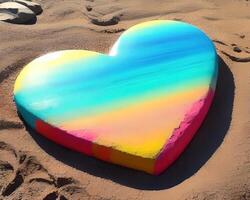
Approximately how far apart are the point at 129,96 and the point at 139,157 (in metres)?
0.35

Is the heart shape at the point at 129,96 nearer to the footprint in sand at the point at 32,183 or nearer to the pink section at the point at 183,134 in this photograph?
the pink section at the point at 183,134

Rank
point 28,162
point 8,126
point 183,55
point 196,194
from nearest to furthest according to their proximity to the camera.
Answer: point 196,194 < point 28,162 < point 8,126 < point 183,55

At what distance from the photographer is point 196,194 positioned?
5.57 feet

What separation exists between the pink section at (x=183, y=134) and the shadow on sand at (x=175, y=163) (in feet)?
0.12

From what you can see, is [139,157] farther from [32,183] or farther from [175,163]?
[32,183]

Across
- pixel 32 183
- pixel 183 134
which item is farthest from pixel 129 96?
pixel 32 183

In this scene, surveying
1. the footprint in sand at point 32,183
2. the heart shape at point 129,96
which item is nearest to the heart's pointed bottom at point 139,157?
the heart shape at point 129,96

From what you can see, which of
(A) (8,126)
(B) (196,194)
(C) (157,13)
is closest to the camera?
(B) (196,194)

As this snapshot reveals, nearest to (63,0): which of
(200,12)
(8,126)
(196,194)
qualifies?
(200,12)

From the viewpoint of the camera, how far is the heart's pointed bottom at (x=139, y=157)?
1762mm

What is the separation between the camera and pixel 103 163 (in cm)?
186

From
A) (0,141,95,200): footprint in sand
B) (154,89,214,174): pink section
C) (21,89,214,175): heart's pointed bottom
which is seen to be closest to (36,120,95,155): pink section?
(21,89,214,175): heart's pointed bottom

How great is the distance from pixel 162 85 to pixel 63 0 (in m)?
1.47

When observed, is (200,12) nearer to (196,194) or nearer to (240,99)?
(240,99)
